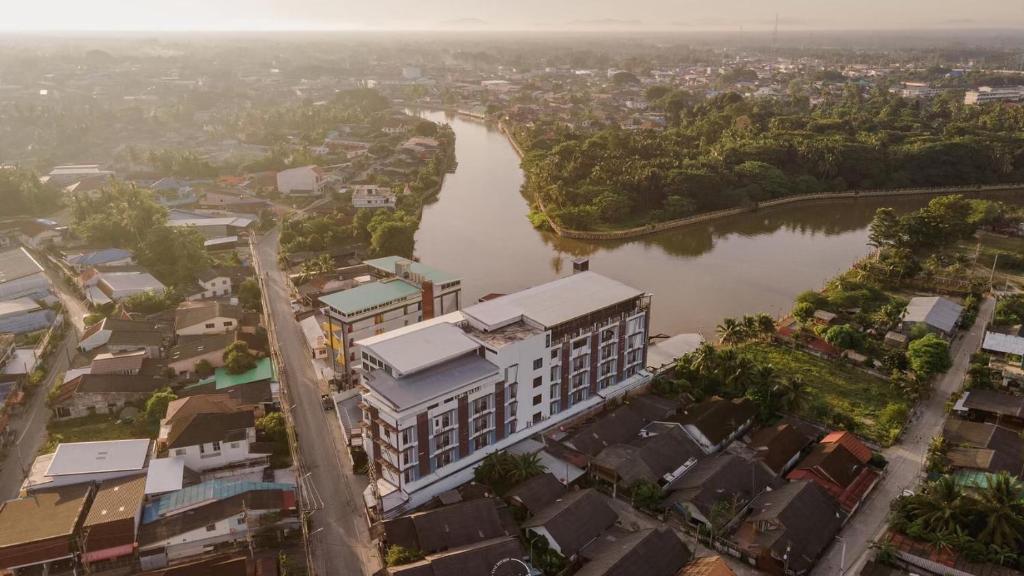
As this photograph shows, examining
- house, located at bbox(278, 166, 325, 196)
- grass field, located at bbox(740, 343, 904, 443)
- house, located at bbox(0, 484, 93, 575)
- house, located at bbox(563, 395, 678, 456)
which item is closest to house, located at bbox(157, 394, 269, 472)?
house, located at bbox(0, 484, 93, 575)

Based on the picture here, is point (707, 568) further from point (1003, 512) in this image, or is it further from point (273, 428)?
point (273, 428)

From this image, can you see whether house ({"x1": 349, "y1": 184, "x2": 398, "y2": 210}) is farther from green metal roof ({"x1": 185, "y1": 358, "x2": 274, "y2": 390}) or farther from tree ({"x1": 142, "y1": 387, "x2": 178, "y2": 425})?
tree ({"x1": 142, "y1": 387, "x2": 178, "y2": 425})

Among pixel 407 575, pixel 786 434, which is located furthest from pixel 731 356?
pixel 407 575

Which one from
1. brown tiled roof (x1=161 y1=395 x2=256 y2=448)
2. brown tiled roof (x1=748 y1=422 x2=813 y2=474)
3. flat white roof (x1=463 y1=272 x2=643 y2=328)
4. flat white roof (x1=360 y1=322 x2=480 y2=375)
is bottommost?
brown tiled roof (x1=748 y1=422 x2=813 y2=474)

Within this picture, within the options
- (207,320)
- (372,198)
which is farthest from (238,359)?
(372,198)

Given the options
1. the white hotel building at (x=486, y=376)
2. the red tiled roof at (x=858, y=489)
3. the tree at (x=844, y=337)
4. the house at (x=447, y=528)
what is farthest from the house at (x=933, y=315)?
the house at (x=447, y=528)

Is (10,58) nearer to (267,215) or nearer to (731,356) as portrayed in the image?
(267,215)
